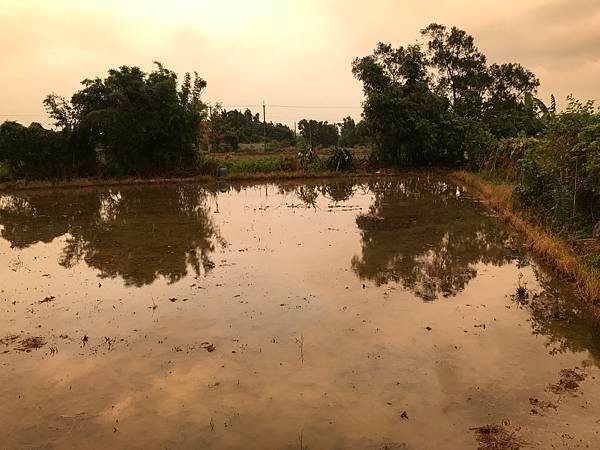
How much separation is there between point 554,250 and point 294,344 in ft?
16.8

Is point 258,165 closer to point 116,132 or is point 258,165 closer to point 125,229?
point 116,132

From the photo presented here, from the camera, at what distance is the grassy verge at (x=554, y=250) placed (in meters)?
6.53

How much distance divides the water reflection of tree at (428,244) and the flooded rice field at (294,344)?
6cm

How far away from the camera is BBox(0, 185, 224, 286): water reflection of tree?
8766 millimetres

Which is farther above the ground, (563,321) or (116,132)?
(116,132)

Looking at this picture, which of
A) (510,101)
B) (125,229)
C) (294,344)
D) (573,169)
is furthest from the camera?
(510,101)

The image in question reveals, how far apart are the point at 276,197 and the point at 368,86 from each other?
11.0 meters

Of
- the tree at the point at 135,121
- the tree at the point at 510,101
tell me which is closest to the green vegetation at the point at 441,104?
the tree at the point at 510,101

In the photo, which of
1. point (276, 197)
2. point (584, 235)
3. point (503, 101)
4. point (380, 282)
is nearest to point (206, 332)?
point (380, 282)

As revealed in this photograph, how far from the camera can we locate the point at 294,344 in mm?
5406

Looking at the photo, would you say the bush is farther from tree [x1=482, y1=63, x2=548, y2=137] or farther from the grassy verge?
tree [x1=482, y1=63, x2=548, y2=137]

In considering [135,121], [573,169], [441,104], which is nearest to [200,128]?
[135,121]

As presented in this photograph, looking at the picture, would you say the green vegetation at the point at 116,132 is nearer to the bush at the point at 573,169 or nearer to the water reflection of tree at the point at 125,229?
the water reflection of tree at the point at 125,229

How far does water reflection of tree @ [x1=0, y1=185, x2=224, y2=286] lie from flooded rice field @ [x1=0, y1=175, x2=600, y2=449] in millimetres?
95
